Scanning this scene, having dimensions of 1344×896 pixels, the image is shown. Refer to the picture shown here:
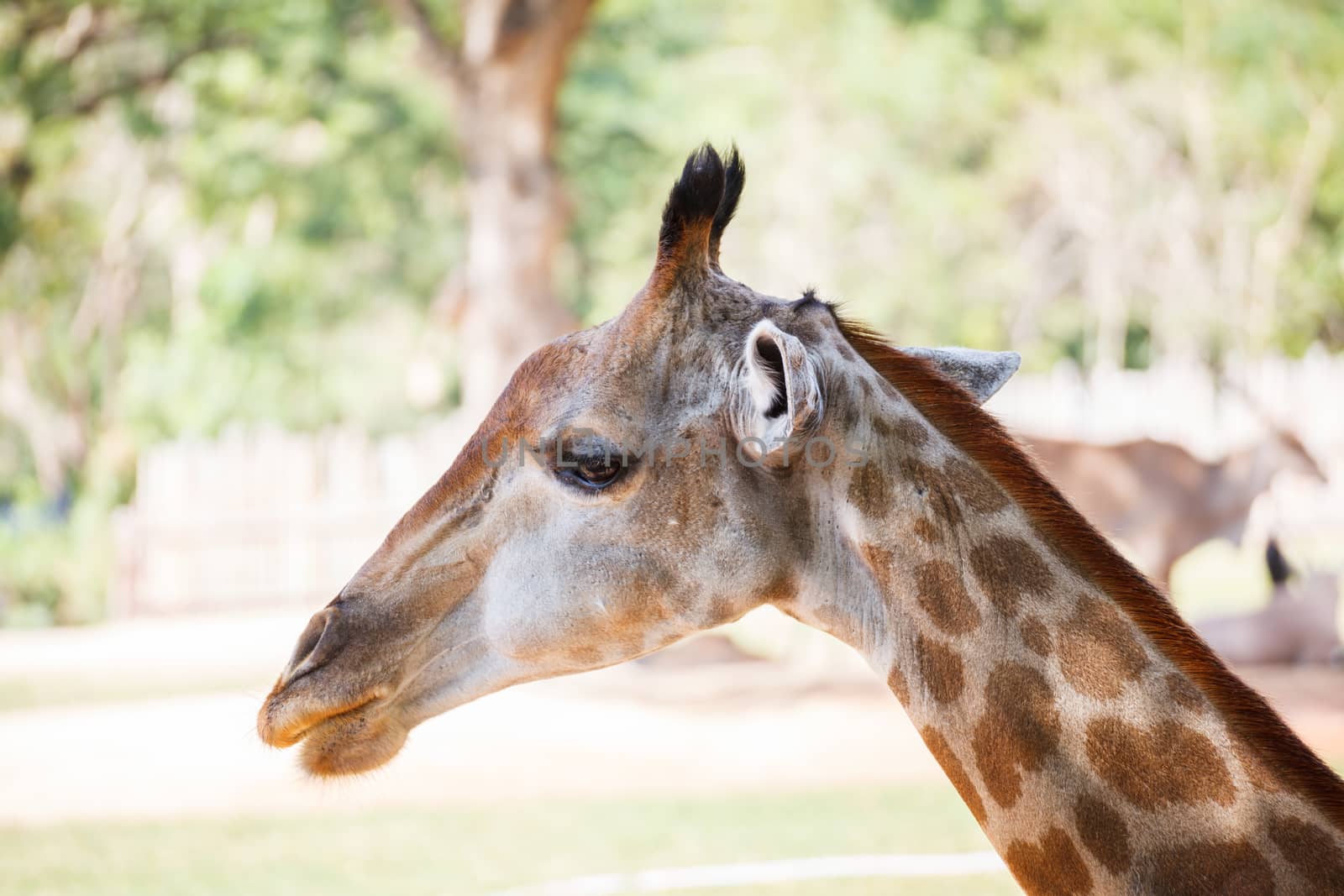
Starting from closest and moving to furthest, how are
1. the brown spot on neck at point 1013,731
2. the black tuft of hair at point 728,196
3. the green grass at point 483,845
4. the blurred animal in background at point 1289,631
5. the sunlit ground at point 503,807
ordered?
the brown spot on neck at point 1013,731 < the black tuft of hair at point 728,196 < the green grass at point 483,845 < the sunlit ground at point 503,807 < the blurred animal in background at point 1289,631

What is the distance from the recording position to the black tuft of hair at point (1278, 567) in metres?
13.0

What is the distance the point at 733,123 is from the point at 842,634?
87.5 feet

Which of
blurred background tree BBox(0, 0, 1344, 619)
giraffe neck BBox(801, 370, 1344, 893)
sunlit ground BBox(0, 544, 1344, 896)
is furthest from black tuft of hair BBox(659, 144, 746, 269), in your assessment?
blurred background tree BBox(0, 0, 1344, 619)

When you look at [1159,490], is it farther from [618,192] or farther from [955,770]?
[618,192]

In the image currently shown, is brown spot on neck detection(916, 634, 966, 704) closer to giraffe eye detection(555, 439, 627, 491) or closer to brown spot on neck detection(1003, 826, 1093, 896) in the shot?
brown spot on neck detection(1003, 826, 1093, 896)

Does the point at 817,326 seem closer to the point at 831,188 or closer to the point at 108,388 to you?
the point at 831,188

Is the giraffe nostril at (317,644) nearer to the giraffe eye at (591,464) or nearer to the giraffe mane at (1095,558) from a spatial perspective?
the giraffe eye at (591,464)

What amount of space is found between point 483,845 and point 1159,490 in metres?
8.43

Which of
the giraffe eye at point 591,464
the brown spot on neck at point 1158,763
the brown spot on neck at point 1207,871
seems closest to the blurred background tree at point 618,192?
the giraffe eye at point 591,464

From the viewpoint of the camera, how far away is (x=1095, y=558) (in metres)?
2.25

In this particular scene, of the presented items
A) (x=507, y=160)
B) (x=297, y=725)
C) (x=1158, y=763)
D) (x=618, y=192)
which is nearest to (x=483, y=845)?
(x=297, y=725)

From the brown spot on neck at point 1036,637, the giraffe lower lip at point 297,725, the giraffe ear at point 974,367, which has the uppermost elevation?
the giraffe ear at point 974,367

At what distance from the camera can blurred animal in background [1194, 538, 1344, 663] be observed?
481 inches

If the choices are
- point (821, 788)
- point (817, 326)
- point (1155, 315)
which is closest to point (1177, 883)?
point (817, 326)
